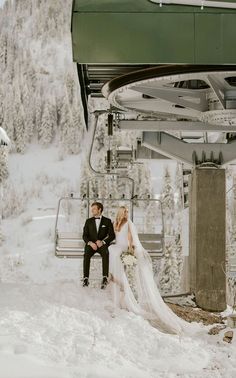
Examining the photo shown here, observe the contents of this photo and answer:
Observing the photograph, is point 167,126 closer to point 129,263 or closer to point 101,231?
point 101,231

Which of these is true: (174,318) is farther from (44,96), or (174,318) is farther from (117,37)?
(44,96)

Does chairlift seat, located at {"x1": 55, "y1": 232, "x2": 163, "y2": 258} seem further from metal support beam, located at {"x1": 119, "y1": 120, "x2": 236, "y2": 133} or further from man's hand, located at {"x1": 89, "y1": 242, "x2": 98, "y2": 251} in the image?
metal support beam, located at {"x1": 119, "y1": 120, "x2": 236, "y2": 133}

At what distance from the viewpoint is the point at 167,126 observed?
1320 centimetres

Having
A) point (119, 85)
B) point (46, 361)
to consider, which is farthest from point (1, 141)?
point (46, 361)

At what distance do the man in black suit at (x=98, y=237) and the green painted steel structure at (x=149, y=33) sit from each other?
2733 mm

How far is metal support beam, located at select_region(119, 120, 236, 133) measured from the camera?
13.1 meters

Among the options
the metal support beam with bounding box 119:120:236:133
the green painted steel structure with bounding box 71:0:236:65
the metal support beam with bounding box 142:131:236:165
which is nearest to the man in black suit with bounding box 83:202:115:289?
the green painted steel structure with bounding box 71:0:236:65

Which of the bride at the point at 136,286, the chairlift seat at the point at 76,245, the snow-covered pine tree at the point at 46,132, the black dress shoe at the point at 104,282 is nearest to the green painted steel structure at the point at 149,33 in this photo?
the bride at the point at 136,286

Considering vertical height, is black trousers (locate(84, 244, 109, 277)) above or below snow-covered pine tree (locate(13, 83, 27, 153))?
below

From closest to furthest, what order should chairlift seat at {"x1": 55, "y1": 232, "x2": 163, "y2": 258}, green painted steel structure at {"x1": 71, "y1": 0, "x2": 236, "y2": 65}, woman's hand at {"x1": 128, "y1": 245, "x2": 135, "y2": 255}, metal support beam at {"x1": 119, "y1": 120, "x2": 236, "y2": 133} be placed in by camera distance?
green painted steel structure at {"x1": 71, "y1": 0, "x2": 236, "y2": 65} → woman's hand at {"x1": 128, "y1": 245, "x2": 135, "y2": 255} → chairlift seat at {"x1": 55, "y1": 232, "x2": 163, "y2": 258} → metal support beam at {"x1": 119, "y1": 120, "x2": 236, "y2": 133}

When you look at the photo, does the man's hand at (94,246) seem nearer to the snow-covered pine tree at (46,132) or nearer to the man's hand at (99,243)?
the man's hand at (99,243)

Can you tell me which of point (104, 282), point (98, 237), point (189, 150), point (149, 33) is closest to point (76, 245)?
point (98, 237)

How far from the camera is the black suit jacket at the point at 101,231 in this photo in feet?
34.1

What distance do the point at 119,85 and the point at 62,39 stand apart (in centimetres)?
17177
